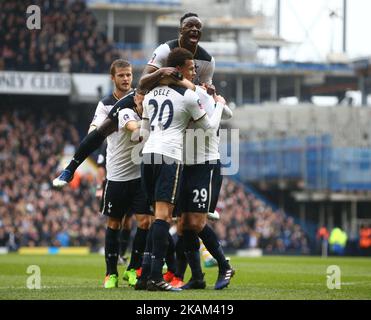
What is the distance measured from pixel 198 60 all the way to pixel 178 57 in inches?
58.7

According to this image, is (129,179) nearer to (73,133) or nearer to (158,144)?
(158,144)

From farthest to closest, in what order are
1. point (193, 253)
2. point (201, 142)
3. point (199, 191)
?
1. point (193, 253)
2. point (201, 142)
3. point (199, 191)

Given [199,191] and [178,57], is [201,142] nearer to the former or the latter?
[199,191]

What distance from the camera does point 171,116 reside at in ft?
34.6

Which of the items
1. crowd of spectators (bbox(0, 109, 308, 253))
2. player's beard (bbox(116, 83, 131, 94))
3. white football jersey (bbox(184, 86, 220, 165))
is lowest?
crowd of spectators (bbox(0, 109, 308, 253))

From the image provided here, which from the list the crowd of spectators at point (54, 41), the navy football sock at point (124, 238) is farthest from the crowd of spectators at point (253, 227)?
the navy football sock at point (124, 238)

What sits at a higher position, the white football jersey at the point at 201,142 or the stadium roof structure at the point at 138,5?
the stadium roof structure at the point at 138,5

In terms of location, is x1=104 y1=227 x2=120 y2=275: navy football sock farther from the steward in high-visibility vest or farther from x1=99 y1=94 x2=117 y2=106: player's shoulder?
the steward in high-visibility vest

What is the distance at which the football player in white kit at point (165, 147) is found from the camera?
34.6 feet

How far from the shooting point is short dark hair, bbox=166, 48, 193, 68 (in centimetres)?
1070

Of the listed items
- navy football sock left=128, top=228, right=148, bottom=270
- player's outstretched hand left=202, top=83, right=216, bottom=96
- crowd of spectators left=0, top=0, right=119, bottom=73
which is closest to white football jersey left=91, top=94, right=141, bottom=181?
navy football sock left=128, top=228, right=148, bottom=270

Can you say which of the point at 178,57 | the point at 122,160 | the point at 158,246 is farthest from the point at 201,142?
the point at 158,246

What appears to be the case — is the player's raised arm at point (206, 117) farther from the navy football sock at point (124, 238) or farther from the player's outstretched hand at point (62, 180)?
the navy football sock at point (124, 238)

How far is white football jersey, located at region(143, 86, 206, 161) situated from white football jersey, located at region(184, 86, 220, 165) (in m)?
0.45
